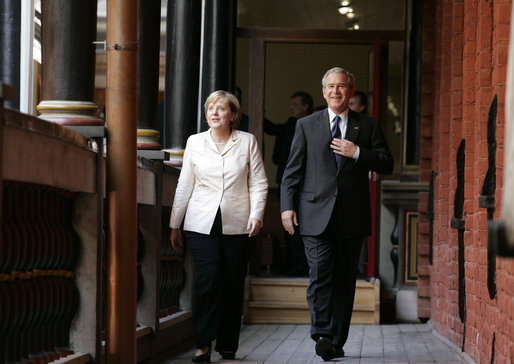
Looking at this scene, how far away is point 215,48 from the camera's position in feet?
27.4

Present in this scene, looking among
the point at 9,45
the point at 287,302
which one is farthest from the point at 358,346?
the point at 9,45

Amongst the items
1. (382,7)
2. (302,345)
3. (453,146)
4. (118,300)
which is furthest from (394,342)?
(382,7)

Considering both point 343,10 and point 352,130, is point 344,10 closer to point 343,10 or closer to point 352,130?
point 343,10

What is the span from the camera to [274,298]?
8.11 meters

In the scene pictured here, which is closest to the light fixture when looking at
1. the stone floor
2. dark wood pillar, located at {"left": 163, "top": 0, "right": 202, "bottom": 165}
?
dark wood pillar, located at {"left": 163, "top": 0, "right": 202, "bottom": 165}

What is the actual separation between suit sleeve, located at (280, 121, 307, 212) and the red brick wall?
95 cm

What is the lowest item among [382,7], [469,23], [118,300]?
[118,300]

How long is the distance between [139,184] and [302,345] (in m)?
1.83

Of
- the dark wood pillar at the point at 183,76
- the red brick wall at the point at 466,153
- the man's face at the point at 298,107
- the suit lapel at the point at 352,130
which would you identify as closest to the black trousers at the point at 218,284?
→ the suit lapel at the point at 352,130

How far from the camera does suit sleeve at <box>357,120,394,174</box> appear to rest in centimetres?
527

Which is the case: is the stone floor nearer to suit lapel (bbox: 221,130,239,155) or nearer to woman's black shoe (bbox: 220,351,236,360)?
woman's black shoe (bbox: 220,351,236,360)

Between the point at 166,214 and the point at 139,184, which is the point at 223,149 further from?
the point at 166,214

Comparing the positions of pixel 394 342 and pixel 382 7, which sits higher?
pixel 382 7

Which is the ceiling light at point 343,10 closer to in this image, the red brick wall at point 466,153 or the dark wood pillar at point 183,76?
the red brick wall at point 466,153
